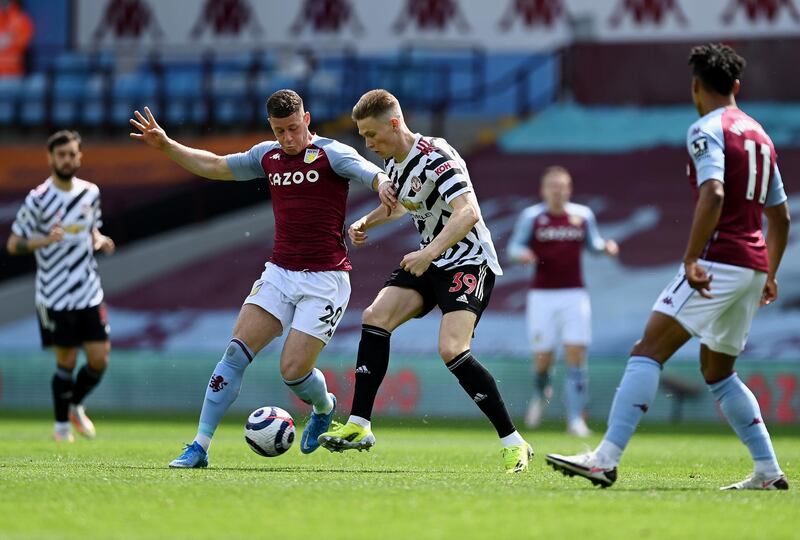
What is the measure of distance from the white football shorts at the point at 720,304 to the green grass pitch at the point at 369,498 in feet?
2.49

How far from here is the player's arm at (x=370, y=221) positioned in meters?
8.79

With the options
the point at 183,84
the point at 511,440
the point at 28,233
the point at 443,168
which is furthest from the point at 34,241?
the point at 183,84

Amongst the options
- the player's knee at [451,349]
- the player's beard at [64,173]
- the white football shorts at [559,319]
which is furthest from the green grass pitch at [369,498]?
the white football shorts at [559,319]

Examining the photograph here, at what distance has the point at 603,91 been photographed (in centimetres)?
2655

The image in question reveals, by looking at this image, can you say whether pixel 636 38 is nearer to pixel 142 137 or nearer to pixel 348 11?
pixel 348 11

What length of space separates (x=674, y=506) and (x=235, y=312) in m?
16.1

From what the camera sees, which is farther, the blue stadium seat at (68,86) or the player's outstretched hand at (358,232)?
the blue stadium seat at (68,86)

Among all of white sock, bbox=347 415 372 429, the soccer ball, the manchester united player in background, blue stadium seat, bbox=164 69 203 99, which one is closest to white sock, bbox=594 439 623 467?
white sock, bbox=347 415 372 429

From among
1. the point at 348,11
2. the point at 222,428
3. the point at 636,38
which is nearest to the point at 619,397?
the point at 222,428

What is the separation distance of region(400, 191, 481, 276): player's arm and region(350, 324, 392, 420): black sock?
2.09 feet

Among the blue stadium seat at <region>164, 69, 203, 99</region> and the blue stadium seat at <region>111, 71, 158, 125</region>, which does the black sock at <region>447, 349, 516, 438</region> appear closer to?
the blue stadium seat at <region>164, 69, 203, 99</region>

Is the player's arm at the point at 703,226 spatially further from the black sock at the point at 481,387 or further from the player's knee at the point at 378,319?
the player's knee at the point at 378,319

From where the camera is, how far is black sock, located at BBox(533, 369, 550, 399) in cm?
1504

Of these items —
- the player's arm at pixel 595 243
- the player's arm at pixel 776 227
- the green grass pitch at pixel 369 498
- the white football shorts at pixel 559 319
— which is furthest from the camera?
the white football shorts at pixel 559 319
